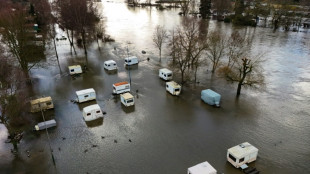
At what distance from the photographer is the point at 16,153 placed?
61.7 feet

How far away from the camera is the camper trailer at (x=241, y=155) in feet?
55.4

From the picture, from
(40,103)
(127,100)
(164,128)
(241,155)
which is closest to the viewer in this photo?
(241,155)

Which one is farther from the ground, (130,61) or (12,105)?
(12,105)

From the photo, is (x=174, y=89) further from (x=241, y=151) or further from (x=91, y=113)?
(x=241, y=151)

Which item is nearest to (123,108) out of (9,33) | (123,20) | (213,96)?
(213,96)

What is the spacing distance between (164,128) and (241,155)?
7475mm

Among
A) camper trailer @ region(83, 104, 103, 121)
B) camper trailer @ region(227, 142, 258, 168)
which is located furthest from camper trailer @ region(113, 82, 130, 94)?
camper trailer @ region(227, 142, 258, 168)

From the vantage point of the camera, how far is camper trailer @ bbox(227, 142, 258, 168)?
16.9 meters

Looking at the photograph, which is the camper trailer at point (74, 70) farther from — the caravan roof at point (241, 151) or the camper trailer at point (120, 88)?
the caravan roof at point (241, 151)

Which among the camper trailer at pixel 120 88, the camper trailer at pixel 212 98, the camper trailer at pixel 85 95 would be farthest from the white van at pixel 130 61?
the camper trailer at pixel 212 98

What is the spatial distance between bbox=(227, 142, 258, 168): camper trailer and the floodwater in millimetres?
525

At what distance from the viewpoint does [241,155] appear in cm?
1680

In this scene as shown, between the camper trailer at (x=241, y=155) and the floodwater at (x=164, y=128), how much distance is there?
525mm

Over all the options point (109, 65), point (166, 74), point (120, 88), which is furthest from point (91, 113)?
point (109, 65)
